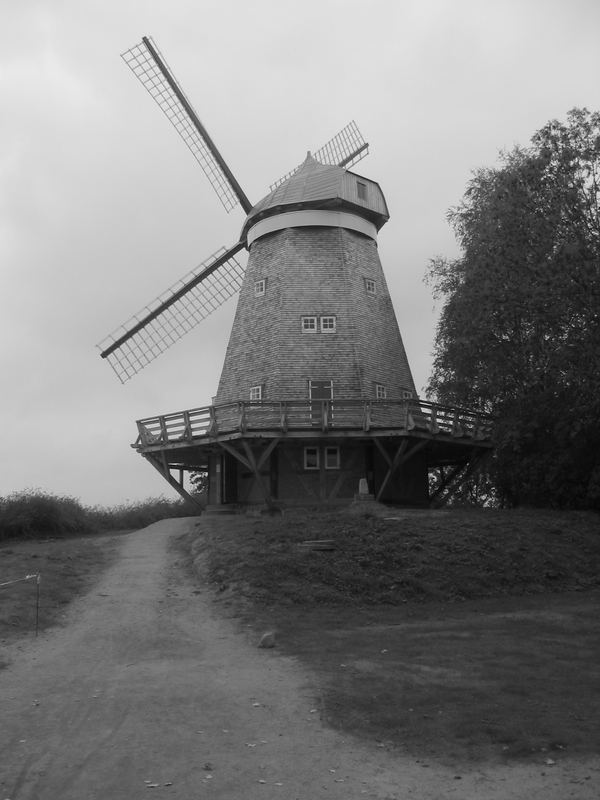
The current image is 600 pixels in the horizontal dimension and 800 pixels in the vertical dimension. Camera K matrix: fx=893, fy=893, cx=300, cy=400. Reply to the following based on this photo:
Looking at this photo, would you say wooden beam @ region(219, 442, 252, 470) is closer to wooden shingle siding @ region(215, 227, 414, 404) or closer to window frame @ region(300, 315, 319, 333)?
wooden shingle siding @ region(215, 227, 414, 404)

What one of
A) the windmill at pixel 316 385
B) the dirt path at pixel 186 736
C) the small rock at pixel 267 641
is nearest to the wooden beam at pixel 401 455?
the windmill at pixel 316 385

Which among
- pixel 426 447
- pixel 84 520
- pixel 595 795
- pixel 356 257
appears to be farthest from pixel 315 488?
pixel 595 795

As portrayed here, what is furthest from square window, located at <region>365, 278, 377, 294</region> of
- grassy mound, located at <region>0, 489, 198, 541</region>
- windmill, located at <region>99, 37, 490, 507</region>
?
grassy mound, located at <region>0, 489, 198, 541</region>

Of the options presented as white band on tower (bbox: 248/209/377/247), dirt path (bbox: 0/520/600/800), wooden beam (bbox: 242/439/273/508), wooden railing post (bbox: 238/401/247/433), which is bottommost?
dirt path (bbox: 0/520/600/800)

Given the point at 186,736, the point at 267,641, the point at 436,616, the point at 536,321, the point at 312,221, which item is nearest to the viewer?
the point at 186,736

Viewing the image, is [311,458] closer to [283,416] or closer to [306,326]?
[283,416]

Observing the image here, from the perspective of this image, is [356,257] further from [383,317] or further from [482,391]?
[482,391]

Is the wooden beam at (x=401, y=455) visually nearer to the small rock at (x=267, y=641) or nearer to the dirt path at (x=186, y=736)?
the dirt path at (x=186, y=736)

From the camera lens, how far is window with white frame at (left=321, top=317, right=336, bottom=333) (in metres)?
29.6

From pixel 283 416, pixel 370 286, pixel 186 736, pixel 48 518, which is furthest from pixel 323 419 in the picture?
pixel 186 736

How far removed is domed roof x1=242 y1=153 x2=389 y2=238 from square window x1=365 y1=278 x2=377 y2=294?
2.50 metres

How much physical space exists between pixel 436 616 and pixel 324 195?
715 inches

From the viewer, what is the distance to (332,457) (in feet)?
94.3

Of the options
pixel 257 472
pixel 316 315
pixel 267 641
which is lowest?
pixel 267 641
